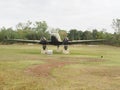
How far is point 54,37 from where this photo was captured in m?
42.2

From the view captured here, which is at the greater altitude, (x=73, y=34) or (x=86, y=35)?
(x=73, y=34)

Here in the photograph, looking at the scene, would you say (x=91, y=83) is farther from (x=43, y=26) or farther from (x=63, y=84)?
(x=43, y=26)

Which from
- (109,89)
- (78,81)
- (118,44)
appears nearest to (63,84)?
(78,81)

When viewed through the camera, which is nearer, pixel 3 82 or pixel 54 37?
pixel 3 82

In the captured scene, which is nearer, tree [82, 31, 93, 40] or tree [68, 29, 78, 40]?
tree [82, 31, 93, 40]

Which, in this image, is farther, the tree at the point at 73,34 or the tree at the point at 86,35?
the tree at the point at 73,34

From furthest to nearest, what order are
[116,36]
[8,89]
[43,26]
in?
[43,26]
[116,36]
[8,89]

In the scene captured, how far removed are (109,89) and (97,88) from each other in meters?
0.52

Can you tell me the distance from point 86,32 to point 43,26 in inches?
1310

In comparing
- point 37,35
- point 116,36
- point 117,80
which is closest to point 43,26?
point 37,35

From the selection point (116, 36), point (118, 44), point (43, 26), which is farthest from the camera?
point (43, 26)

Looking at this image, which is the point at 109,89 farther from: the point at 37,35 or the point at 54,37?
the point at 37,35

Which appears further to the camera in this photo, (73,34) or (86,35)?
(73,34)

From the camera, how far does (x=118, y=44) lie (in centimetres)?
8119
